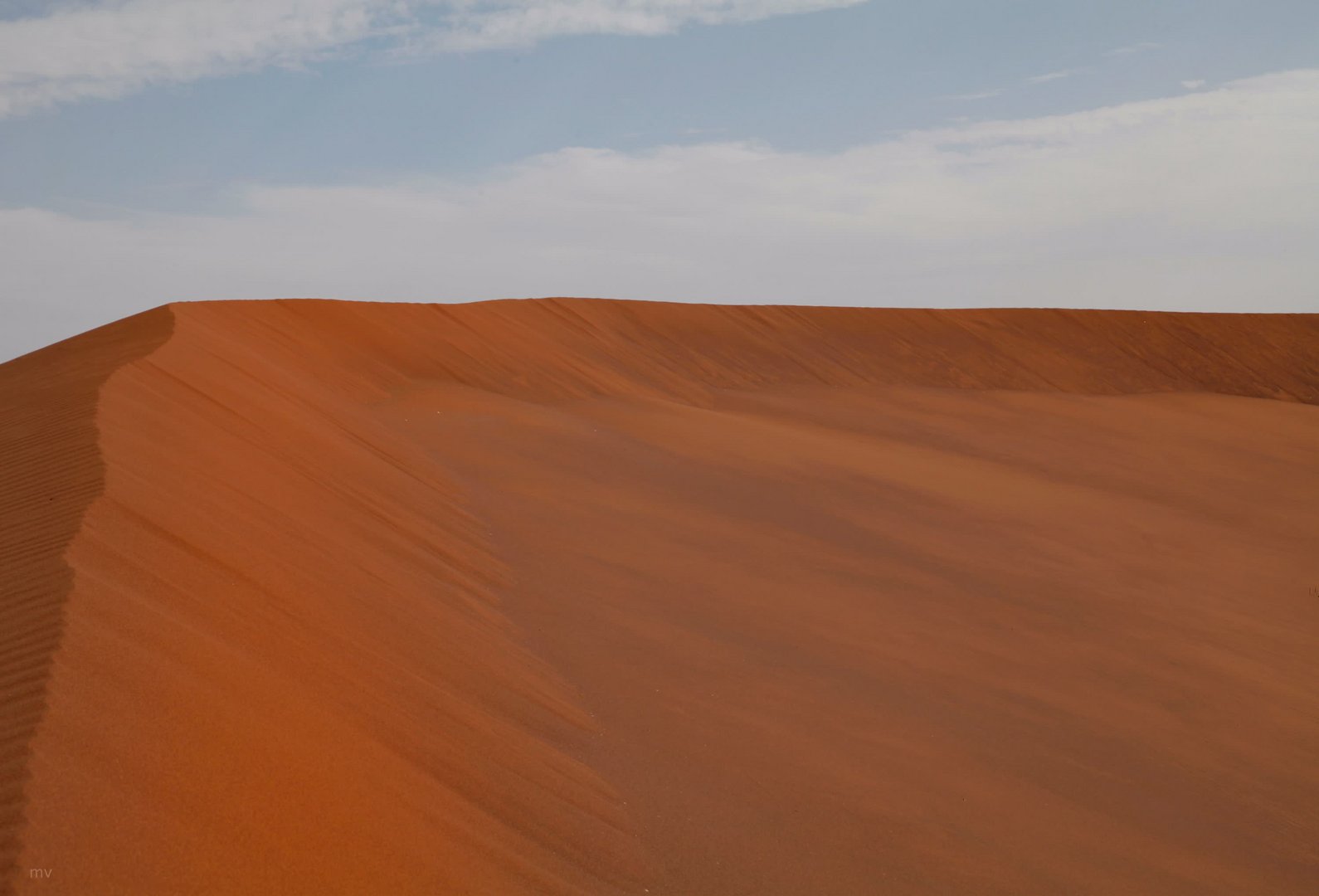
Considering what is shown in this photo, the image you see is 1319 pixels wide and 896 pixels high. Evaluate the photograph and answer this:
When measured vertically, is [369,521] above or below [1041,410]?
below

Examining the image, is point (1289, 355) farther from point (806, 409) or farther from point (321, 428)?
point (321, 428)

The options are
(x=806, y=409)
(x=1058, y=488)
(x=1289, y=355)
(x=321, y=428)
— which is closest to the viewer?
(x=321, y=428)

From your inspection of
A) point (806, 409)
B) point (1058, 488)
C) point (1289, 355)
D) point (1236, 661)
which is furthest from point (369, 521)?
point (1289, 355)

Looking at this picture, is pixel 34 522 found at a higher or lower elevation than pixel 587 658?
higher

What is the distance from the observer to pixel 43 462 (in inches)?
240

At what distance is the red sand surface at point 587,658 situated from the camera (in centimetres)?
334

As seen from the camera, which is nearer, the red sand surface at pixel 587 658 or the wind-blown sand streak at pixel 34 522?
the wind-blown sand streak at pixel 34 522

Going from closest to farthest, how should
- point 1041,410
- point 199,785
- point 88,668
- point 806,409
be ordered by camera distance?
point 199,785
point 88,668
point 806,409
point 1041,410

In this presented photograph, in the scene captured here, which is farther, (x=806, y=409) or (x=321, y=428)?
(x=806, y=409)

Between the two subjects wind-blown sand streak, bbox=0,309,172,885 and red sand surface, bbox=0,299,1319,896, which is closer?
wind-blown sand streak, bbox=0,309,172,885

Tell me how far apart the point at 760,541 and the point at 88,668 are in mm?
Result: 7100

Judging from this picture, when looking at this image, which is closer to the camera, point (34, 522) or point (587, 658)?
point (34, 522)

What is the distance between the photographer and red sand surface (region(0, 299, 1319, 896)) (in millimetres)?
3344

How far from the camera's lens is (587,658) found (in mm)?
6414
